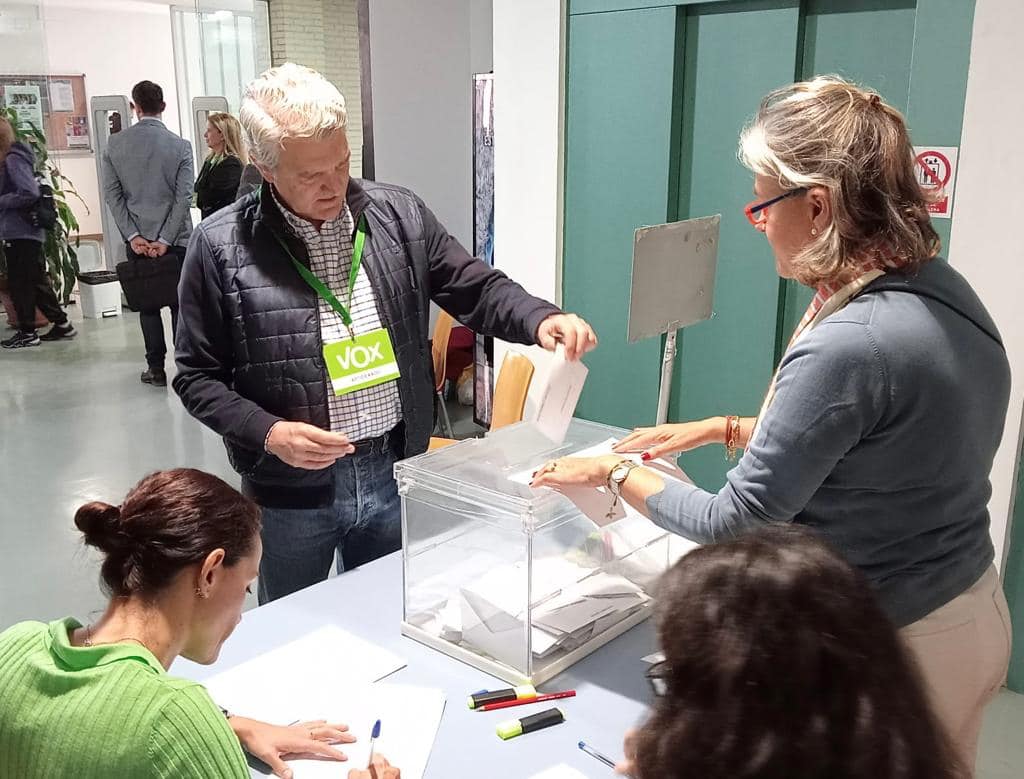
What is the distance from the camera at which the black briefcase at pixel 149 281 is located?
628 cm

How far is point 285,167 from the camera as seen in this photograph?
1.97 metres

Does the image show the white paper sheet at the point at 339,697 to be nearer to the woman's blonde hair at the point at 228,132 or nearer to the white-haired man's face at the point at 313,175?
the white-haired man's face at the point at 313,175

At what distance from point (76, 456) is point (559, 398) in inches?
161

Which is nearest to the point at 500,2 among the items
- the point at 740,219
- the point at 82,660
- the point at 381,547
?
the point at 740,219

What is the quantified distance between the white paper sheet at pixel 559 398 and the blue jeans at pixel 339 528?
495mm

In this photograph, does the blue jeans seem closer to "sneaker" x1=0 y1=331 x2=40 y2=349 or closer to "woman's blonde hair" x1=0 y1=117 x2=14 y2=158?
"woman's blonde hair" x1=0 y1=117 x2=14 y2=158

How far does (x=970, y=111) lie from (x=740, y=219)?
845mm

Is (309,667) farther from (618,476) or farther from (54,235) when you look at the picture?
(54,235)

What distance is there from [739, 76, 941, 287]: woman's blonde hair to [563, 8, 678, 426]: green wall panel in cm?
205

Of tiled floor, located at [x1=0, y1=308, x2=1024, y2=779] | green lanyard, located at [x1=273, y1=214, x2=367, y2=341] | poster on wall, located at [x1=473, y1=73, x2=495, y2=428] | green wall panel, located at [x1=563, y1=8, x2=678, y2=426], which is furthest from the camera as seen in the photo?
poster on wall, located at [x1=473, y1=73, x2=495, y2=428]

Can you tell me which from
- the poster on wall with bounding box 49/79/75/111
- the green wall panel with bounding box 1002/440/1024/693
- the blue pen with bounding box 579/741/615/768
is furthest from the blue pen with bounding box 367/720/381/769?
the poster on wall with bounding box 49/79/75/111

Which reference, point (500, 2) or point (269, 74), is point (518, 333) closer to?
point (269, 74)

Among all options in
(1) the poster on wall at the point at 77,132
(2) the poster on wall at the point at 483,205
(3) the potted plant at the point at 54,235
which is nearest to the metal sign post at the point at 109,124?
(3) the potted plant at the point at 54,235

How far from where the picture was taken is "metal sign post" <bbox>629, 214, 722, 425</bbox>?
200 cm
